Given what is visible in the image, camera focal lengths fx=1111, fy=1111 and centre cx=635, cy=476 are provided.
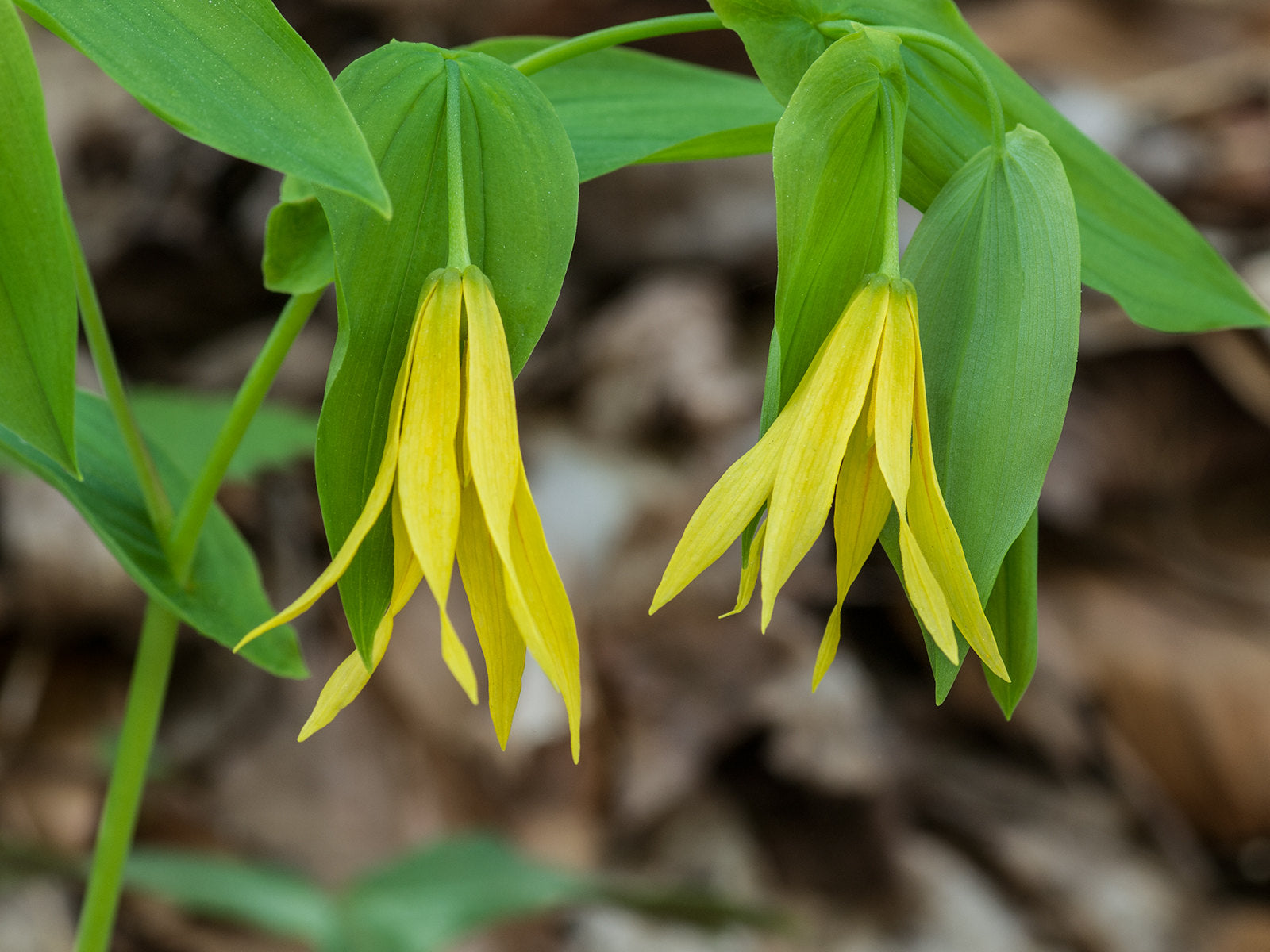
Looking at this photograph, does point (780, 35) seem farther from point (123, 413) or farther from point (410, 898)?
point (410, 898)

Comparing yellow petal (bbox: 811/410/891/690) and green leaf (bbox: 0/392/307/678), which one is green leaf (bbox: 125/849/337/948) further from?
yellow petal (bbox: 811/410/891/690)

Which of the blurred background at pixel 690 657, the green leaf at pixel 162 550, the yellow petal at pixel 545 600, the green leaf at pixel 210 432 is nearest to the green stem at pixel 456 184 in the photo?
the yellow petal at pixel 545 600

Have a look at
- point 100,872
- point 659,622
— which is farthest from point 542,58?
point 659,622

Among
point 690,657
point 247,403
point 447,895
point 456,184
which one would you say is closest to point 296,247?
point 247,403

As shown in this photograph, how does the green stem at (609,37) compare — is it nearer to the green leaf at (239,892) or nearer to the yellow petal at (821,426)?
the yellow petal at (821,426)

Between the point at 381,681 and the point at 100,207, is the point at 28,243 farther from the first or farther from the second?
the point at 100,207
